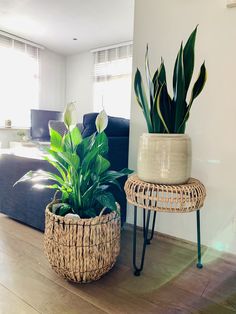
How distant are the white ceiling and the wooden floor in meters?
2.99

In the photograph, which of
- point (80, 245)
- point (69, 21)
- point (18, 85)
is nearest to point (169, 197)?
point (80, 245)

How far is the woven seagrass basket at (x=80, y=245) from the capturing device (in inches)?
39.3

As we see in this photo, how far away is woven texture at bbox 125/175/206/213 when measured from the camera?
988 mm

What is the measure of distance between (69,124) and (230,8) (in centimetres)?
102

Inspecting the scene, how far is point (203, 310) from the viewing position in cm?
92

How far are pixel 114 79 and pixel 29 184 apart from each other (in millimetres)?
3457

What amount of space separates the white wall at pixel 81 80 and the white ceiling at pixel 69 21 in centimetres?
34

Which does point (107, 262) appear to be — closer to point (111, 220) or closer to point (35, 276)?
point (111, 220)

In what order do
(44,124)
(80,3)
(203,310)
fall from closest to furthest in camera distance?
(203,310), (80,3), (44,124)

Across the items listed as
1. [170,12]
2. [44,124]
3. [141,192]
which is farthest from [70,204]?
[44,124]

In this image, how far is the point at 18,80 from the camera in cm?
439

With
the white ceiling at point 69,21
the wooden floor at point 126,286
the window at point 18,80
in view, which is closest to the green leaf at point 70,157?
the wooden floor at point 126,286

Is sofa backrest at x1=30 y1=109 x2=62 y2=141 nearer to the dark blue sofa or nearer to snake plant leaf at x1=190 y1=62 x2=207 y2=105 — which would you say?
the dark blue sofa

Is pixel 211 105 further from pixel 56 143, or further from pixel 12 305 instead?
pixel 12 305
